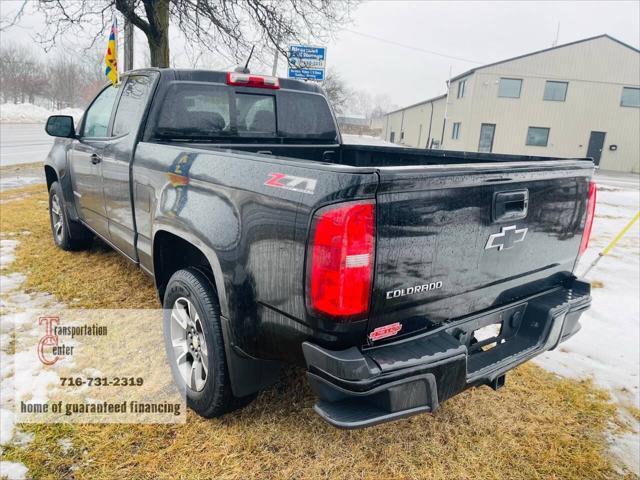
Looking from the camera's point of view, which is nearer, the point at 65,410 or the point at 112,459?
the point at 112,459

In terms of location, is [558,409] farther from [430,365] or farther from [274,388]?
[274,388]

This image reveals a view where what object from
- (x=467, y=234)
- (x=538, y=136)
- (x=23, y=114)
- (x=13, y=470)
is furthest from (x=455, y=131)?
(x=23, y=114)

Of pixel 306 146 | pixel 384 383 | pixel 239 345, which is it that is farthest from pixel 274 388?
pixel 306 146

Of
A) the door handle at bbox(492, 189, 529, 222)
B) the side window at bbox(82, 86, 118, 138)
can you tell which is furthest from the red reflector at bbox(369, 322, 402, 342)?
the side window at bbox(82, 86, 118, 138)

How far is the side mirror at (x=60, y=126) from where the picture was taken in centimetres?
418

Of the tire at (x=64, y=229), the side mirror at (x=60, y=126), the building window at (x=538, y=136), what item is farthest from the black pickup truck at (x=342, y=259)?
the building window at (x=538, y=136)

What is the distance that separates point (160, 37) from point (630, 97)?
3172 centimetres

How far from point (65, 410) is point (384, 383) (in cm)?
198

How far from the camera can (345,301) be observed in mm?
1709

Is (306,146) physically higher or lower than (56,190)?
higher

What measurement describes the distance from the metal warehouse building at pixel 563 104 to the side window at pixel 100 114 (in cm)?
2947

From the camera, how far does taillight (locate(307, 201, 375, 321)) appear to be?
1.66 meters

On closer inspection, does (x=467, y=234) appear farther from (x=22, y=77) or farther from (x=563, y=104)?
(x=22, y=77)

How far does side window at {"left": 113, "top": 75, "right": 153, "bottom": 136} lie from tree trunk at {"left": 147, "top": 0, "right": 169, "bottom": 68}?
6294 millimetres
